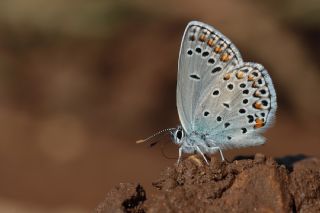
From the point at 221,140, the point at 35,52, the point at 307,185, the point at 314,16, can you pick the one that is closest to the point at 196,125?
the point at 221,140

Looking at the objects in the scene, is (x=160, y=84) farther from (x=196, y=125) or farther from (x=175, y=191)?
(x=175, y=191)

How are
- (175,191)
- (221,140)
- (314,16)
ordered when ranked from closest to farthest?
(175,191) → (221,140) → (314,16)

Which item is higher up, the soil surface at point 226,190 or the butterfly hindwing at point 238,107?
the butterfly hindwing at point 238,107

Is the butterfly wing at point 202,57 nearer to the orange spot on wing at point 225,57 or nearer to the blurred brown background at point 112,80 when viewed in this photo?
the orange spot on wing at point 225,57

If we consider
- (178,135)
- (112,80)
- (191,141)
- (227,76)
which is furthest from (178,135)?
(112,80)

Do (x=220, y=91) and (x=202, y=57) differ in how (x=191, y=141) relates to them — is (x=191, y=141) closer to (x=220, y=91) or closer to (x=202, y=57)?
(x=220, y=91)

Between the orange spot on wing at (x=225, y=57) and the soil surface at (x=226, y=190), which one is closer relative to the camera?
the soil surface at (x=226, y=190)

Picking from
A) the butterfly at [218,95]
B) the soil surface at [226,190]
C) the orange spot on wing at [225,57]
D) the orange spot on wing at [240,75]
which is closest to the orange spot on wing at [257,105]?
the butterfly at [218,95]
